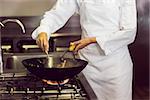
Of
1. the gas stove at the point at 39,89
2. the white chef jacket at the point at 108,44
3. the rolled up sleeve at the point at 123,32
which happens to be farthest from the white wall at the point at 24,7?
the gas stove at the point at 39,89

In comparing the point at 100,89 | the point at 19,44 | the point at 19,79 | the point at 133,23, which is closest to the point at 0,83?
the point at 19,79

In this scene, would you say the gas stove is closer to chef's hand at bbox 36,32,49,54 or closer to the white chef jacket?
chef's hand at bbox 36,32,49,54

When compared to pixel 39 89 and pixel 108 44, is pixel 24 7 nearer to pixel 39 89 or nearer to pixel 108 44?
pixel 108 44

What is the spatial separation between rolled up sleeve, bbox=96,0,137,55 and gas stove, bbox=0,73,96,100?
34cm

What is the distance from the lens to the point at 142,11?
2.54 m

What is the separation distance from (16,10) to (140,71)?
118 centimetres

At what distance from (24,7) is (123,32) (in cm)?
133

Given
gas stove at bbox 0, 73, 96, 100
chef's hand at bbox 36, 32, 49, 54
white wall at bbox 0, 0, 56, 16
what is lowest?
gas stove at bbox 0, 73, 96, 100

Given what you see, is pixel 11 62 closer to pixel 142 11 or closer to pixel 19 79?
pixel 19 79

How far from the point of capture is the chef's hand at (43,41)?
129 centimetres

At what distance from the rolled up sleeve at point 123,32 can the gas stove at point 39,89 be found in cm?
34

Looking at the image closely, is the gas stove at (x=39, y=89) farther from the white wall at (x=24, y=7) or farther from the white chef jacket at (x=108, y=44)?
the white wall at (x=24, y=7)

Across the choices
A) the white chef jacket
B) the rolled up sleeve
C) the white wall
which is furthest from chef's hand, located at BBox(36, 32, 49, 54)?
the white wall

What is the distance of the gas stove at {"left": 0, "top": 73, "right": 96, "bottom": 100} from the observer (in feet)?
3.23
